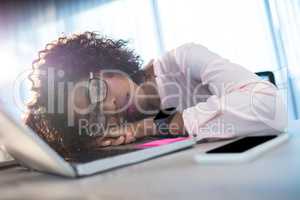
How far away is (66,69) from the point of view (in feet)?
2.53

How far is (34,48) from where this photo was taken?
10.8 ft

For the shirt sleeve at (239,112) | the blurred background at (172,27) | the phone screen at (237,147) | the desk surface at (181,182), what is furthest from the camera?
the blurred background at (172,27)

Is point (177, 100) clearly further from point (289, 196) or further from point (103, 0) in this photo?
point (103, 0)

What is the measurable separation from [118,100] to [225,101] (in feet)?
0.91

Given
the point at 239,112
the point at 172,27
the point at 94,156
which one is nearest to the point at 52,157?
the point at 94,156

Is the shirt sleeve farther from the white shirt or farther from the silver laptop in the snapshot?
the silver laptop

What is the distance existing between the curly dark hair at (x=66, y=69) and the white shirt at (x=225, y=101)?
0.61 feet

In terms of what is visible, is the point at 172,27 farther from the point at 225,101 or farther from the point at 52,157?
the point at 52,157

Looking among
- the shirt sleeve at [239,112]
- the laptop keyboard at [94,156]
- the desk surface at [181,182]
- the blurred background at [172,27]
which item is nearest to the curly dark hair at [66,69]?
the laptop keyboard at [94,156]

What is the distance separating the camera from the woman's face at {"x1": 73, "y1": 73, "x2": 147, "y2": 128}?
688mm

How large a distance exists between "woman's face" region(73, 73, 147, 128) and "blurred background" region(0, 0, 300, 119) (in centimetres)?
115

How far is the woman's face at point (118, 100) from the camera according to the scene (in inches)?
27.1

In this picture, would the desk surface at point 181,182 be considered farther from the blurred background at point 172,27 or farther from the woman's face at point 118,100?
the blurred background at point 172,27

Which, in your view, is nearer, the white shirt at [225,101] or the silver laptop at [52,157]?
the silver laptop at [52,157]
